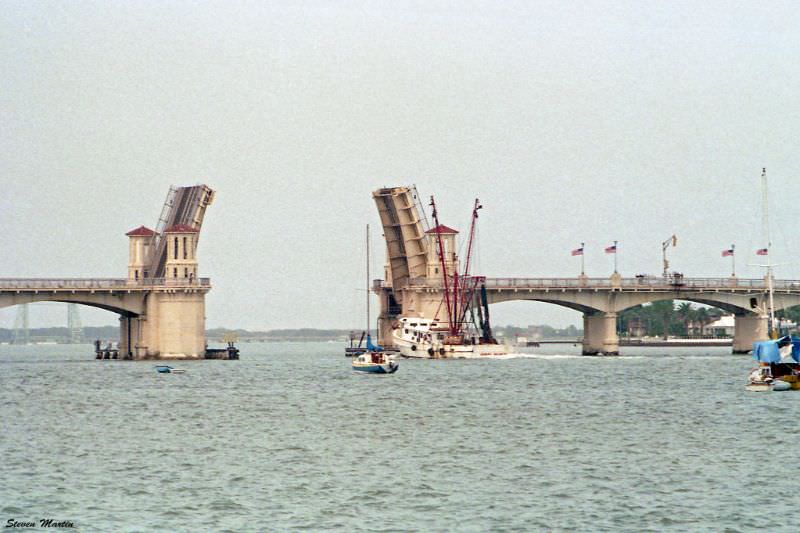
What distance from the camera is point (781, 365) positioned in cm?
6256

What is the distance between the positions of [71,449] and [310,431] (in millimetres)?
8311

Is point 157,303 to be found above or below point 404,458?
above

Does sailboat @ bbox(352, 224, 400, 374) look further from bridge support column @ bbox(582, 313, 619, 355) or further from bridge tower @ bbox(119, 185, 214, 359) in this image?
bridge support column @ bbox(582, 313, 619, 355)

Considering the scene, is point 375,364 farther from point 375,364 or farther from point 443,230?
point 443,230

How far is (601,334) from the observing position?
372 feet

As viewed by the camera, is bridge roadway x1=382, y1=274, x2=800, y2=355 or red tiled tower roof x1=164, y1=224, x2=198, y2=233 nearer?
red tiled tower roof x1=164, y1=224, x2=198, y2=233

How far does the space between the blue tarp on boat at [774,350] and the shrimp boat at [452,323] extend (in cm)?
4238

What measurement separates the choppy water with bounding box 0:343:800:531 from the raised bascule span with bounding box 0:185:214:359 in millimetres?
30168

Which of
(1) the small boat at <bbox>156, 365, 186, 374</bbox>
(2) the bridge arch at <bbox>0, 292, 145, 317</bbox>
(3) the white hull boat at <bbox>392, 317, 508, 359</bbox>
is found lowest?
(1) the small boat at <bbox>156, 365, 186, 374</bbox>

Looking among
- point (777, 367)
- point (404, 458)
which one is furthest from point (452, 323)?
point (404, 458)

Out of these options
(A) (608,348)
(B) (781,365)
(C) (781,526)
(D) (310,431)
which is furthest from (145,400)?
(A) (608,348)

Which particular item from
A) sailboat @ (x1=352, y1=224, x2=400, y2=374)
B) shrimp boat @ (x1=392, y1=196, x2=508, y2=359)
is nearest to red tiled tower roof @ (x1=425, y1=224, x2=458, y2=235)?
shrimp boat @ (x1=392, y1=196, x2=508, y2=359)

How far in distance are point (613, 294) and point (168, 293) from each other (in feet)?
121

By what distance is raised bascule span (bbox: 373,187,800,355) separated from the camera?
350 feet
